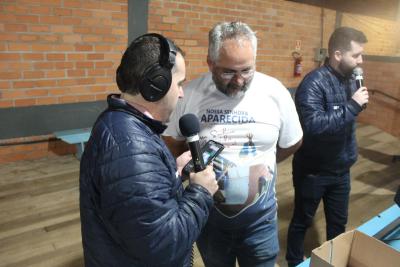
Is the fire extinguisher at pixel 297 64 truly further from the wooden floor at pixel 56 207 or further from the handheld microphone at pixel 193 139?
the handheld microphone at pixel 193 139

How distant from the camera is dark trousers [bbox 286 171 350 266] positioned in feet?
7.17

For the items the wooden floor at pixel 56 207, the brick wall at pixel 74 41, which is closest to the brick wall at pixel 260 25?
the brick wall at pixel 74 41

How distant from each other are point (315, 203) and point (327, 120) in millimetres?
583

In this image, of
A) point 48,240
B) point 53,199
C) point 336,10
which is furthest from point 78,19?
point 336,10

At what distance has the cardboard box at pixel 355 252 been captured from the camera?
104 centimetres

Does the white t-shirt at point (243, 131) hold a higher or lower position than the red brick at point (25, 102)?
higher

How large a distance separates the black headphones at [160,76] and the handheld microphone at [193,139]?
22 cm

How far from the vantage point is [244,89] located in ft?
4.88

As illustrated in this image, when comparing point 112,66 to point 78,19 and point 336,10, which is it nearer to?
point 78,19

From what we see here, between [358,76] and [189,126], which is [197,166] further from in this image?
[358,76]

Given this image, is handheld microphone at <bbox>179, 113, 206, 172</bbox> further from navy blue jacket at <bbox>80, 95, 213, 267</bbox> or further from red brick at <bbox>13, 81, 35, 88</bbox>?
red brick at <bbox>13, 81, 35, 88</bbox>

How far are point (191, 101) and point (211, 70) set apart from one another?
→ 0.17 metres

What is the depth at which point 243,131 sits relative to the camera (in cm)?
150

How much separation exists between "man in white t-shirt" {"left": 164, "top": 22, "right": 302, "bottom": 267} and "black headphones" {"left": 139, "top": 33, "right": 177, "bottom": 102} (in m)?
0.49
